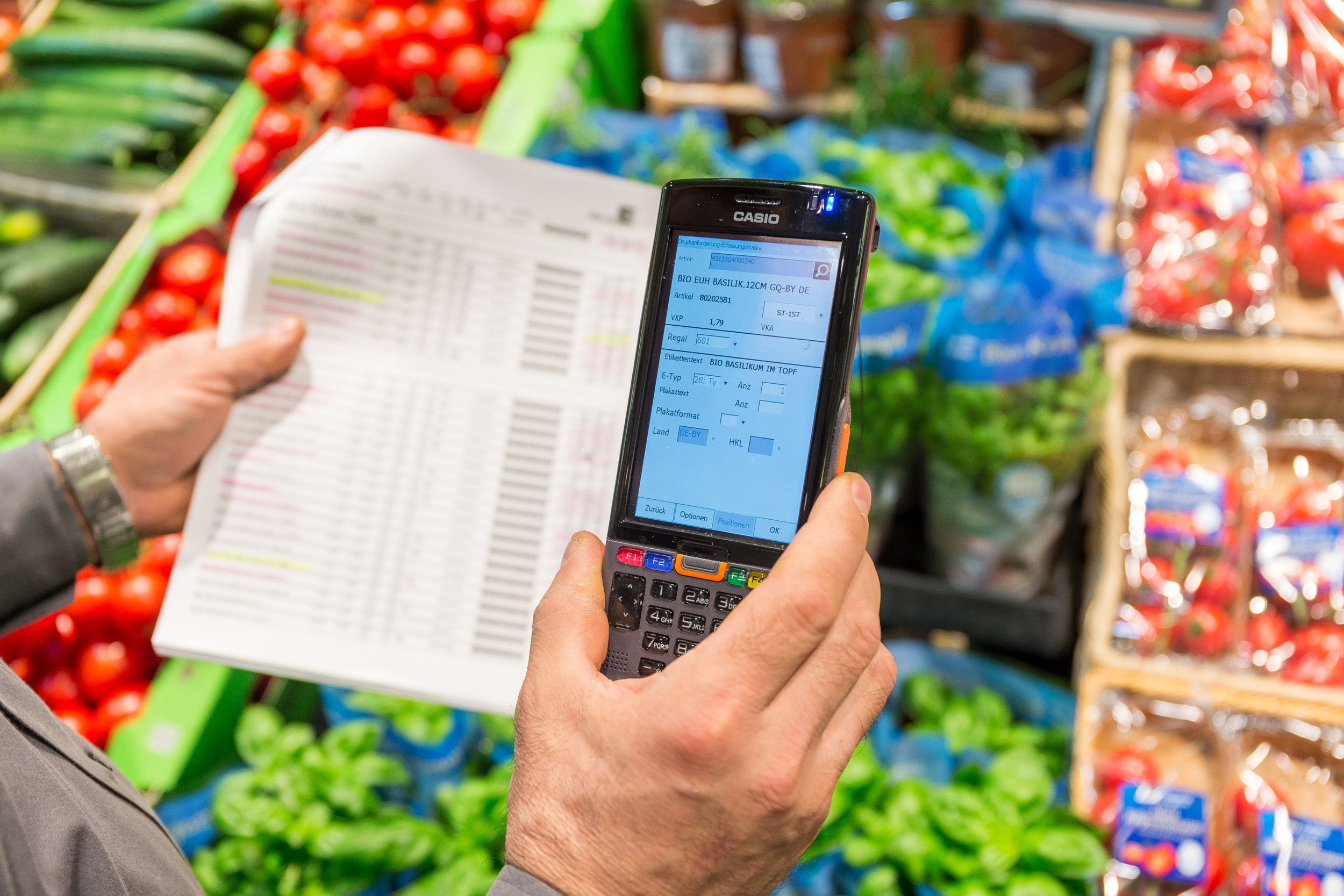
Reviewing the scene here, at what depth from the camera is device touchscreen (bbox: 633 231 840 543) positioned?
0.68 metres

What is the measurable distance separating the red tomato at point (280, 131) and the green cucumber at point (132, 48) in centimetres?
35

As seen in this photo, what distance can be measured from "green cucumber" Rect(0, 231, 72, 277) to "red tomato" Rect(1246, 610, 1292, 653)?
8.44ft

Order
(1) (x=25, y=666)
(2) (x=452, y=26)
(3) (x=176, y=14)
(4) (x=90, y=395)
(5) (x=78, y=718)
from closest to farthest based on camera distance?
(5) (x=78, y=718), (1) (x=25, y=666), (4) (x=90, y=395), (2) (x=452, y=26), (3) (x=176, y=14)

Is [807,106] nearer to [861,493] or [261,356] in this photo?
[261,356]

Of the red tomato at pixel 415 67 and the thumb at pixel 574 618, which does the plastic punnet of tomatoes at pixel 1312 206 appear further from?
the red tomato at pixel 415 67

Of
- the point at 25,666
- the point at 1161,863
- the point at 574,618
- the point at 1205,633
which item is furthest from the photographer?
the point at 25,666

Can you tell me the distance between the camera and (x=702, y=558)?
0.68 m

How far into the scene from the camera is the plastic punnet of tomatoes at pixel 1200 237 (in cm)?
154

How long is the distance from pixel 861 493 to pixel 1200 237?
1.40 m

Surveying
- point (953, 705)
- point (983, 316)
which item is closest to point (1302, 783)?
point (953, 705)

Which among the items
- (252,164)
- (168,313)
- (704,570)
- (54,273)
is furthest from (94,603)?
(704,570)

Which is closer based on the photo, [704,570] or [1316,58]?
[704,570]

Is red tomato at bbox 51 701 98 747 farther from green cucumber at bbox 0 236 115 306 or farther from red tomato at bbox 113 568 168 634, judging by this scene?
green cucumber at bbox 0 236 115 306

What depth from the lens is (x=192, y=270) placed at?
192 centimetres
